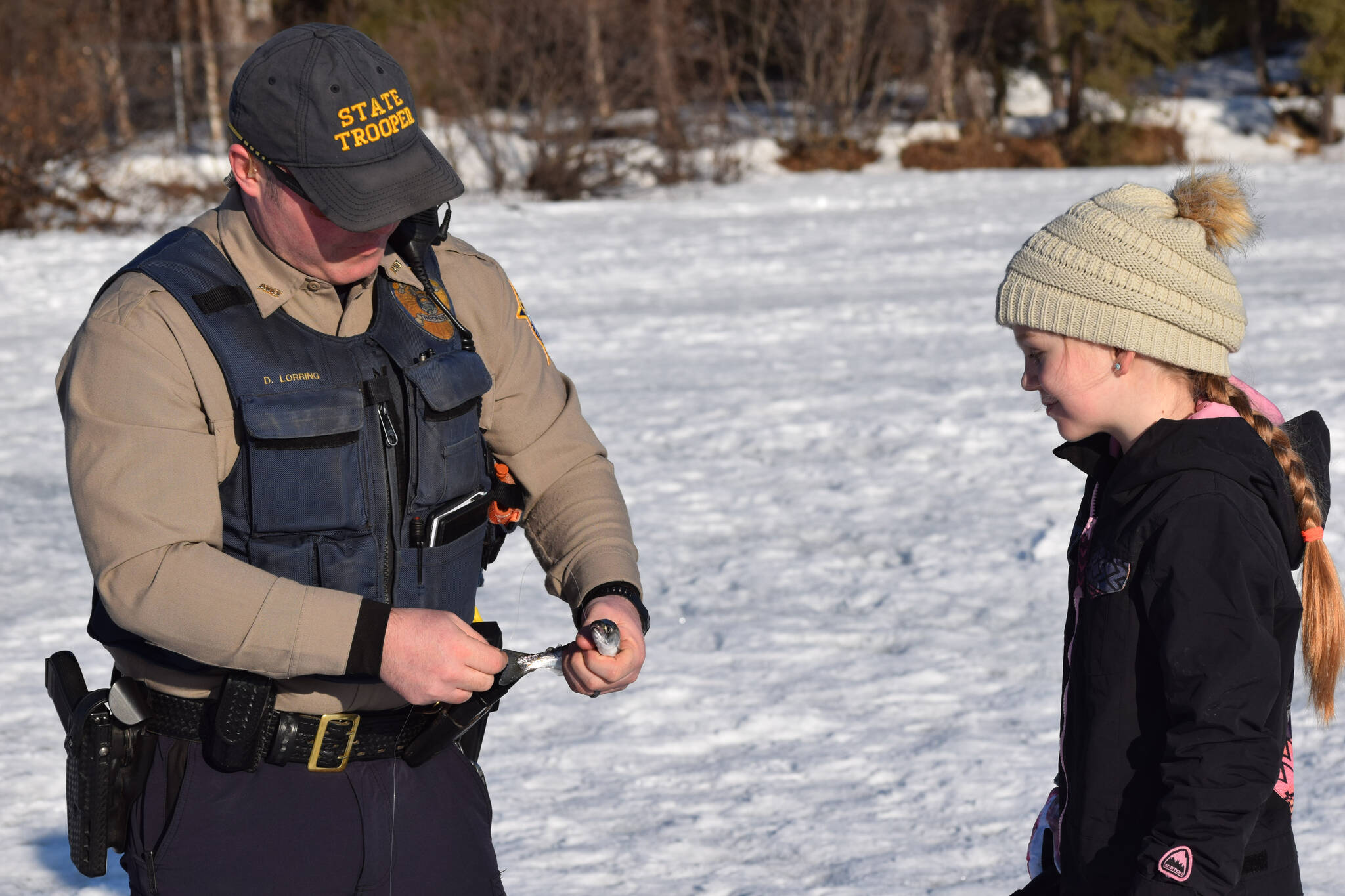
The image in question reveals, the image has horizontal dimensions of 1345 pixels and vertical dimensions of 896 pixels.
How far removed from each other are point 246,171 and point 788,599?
351cm

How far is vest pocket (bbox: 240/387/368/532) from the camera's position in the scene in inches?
73.5

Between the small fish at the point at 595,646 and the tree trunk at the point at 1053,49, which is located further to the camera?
the tree trunk at the point at 1053,49

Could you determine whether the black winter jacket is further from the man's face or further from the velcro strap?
the velcro strap

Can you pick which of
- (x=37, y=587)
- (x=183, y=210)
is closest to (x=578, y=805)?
(x=37, y=587)

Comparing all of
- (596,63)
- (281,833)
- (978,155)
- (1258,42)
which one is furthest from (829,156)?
(281,833)

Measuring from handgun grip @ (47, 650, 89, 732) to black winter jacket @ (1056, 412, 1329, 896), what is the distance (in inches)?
59.9

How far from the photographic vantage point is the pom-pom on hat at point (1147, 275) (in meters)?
1.94

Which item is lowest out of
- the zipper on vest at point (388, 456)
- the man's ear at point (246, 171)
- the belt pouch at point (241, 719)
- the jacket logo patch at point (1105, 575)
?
the belt pouch at point (241, 719)

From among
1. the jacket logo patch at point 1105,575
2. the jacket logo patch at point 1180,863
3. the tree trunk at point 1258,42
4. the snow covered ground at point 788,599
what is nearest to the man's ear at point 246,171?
the jacket logo patch at point 1105,575

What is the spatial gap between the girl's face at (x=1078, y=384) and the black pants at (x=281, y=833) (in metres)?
1.15

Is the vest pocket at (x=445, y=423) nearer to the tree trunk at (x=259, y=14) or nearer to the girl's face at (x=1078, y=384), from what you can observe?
the girl's face at (x=1078, y=384)

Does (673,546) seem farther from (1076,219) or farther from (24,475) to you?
(1076,219)

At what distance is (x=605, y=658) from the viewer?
2.00 meters

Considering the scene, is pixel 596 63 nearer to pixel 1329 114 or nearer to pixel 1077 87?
pixel 1077 87
